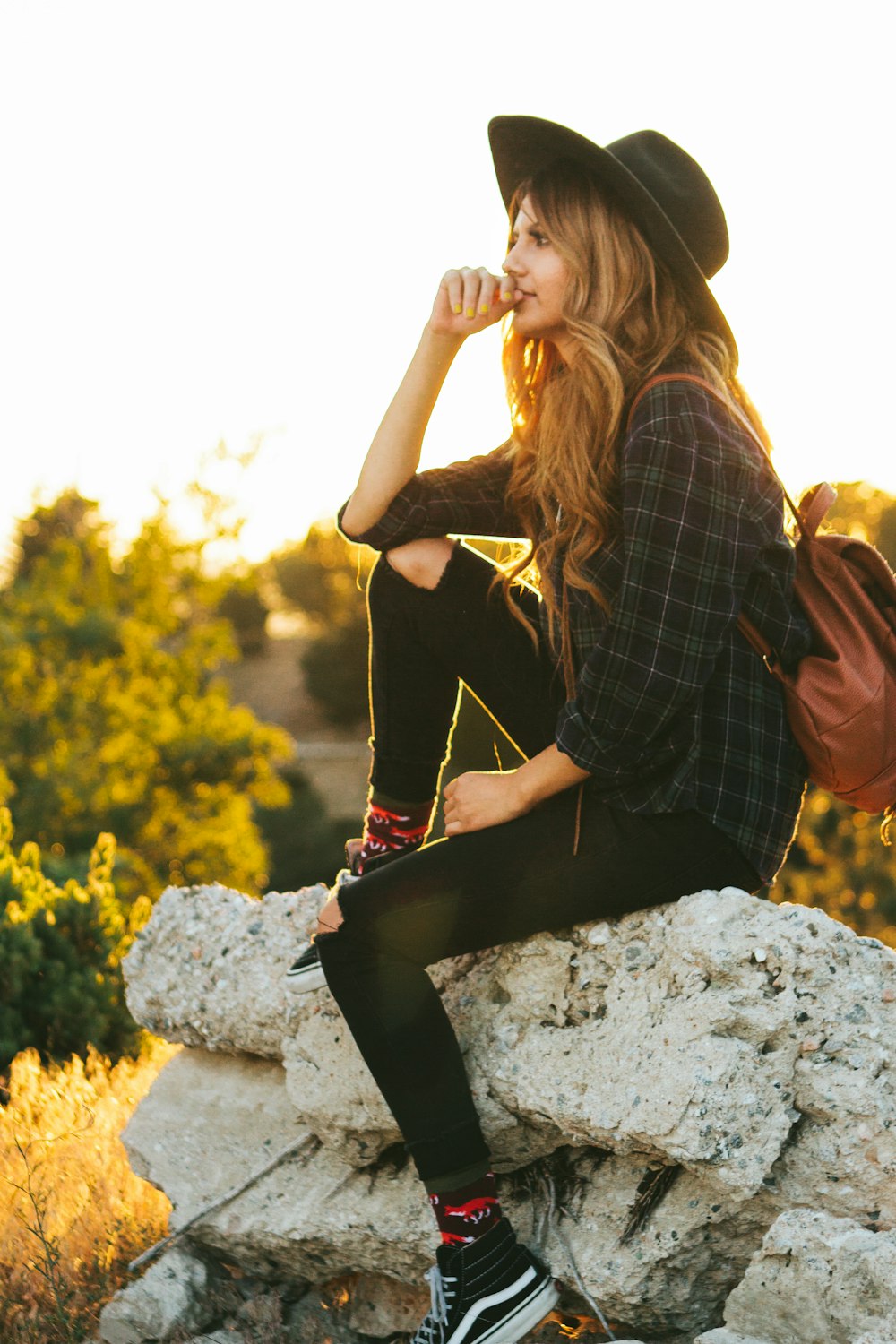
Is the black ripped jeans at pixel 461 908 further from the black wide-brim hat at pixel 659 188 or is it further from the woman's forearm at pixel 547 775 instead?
the black wide-brim hat at pixel 659 188

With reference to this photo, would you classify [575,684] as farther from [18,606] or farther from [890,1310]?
[18,606]

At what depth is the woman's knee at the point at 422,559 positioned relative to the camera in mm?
2750

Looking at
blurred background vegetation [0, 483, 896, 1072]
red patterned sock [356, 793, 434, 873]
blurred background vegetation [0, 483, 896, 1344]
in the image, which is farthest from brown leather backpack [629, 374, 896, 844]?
blurred background vegetation [0, 483, 896, 1072]

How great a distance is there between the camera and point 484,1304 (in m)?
2.39

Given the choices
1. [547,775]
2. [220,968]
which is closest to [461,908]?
[547,775]

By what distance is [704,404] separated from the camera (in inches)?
93.5

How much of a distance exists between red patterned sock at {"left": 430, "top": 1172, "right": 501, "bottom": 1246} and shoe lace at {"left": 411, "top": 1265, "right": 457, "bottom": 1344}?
77 mm

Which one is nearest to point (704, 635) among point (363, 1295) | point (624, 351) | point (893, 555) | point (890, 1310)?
point (624, 351)

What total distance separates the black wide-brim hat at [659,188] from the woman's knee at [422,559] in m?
0.77

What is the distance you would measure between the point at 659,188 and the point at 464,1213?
219 centimetres

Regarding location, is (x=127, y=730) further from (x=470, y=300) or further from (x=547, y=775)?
(x=547, y=775)

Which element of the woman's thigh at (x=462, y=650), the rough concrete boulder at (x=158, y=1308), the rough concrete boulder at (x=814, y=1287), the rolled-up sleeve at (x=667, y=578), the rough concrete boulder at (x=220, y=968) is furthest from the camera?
the rough concrete boulder at (x=220, y=968)

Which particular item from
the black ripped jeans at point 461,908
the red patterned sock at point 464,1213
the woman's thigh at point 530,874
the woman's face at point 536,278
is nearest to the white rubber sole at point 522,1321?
the red patterned sock at point 464,1213

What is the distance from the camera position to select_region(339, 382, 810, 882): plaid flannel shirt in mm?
2312
